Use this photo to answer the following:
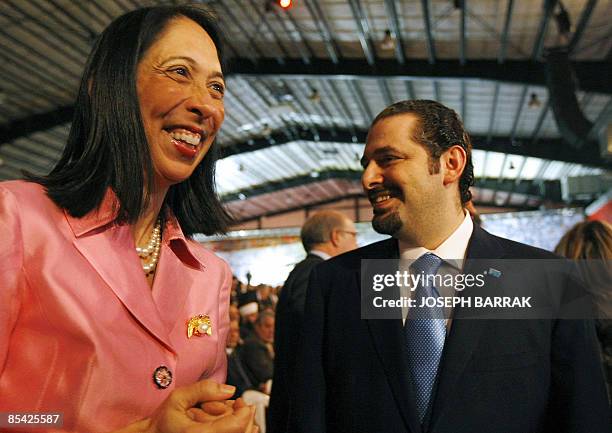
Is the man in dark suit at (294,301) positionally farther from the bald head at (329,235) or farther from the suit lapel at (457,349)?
the suit lapel at (457,349)

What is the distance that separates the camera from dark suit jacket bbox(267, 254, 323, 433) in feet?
9.63

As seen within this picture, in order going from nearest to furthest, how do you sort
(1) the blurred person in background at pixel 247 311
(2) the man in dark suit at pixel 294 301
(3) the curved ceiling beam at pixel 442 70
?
(2) the man in dark suit at pixel 294 301 < (1) the blurred person in background at pixel 247 311 < (3) the curved ceiling beam at pixel 442 70

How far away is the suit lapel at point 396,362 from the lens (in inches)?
62.9

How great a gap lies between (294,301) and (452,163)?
1688 mm

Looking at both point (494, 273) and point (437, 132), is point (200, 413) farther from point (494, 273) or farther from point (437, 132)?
point (437, 132)

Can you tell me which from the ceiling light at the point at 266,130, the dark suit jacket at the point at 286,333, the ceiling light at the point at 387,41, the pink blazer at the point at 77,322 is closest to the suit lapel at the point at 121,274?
the pink blazer at the point at 77,322

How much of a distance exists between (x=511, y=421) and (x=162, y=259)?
992 mm

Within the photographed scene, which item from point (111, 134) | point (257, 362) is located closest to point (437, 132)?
point (111, 134)

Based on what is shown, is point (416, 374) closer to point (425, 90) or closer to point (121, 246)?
point (121, 246)

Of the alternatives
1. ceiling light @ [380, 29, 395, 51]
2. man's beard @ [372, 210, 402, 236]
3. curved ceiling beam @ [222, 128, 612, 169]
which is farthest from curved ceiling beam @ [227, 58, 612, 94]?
man's beard @ [372, 210, 402, 236]

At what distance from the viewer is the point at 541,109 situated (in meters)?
11.2

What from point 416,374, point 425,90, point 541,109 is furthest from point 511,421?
point 541,109

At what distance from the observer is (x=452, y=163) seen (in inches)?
78.0

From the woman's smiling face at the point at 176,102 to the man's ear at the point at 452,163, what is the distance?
38.5 inches
